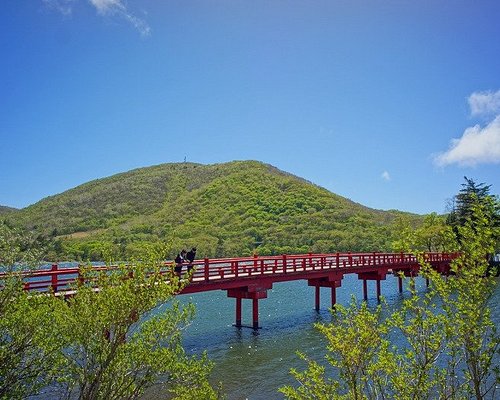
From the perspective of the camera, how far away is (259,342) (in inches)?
993

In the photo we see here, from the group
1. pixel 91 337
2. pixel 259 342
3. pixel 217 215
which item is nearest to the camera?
pixel 91 337

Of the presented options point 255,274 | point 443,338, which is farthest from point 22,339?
point 255,274

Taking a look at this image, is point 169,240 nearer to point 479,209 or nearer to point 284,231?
point 479,209

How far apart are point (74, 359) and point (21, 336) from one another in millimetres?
1185

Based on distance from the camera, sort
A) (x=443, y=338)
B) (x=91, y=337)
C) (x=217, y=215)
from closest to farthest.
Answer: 1. (x=443, y=338)
2. (x=91, y=337)
3. (x=217, y=215)

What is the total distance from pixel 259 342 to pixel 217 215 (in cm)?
11709

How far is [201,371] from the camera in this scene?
9.91 metres

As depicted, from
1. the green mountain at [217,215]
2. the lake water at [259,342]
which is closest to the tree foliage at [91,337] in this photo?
the lake water at [259,342]

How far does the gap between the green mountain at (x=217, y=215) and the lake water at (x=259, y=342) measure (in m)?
57.6

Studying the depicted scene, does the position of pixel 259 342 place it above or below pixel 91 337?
below

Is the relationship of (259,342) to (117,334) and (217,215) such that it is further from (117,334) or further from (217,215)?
(217,215)

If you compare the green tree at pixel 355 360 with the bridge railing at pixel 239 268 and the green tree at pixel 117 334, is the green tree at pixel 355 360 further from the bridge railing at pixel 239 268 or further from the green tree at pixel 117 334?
the bridge railing at pixel 239 268

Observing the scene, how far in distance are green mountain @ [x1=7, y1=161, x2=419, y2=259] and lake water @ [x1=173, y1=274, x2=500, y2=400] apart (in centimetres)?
5760

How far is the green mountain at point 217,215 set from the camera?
4370 inches
